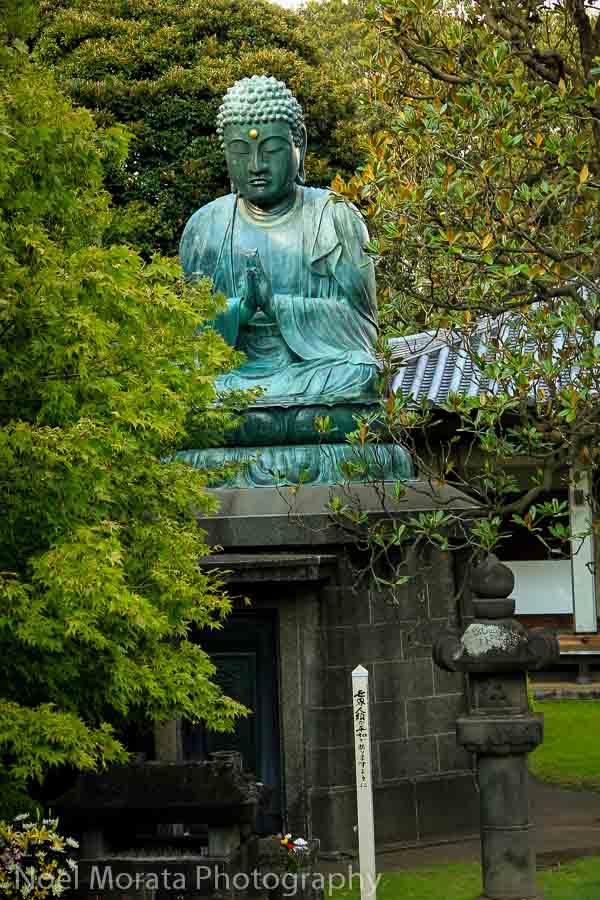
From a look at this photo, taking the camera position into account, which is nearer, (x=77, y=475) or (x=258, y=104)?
(x=77, y=475)

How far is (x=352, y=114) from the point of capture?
23.2 meters

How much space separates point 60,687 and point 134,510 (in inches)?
44.9

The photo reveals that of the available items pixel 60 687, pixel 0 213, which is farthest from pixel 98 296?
pixel 60 687

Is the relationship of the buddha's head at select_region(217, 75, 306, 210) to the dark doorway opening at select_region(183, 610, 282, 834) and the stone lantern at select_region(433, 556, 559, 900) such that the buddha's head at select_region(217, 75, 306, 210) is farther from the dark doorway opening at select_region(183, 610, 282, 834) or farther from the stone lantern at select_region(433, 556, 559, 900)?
the stone lantern at select_region(433, 556, 559, 900)

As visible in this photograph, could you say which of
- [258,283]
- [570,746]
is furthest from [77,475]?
[570,746]

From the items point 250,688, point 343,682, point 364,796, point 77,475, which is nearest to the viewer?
point 77,475

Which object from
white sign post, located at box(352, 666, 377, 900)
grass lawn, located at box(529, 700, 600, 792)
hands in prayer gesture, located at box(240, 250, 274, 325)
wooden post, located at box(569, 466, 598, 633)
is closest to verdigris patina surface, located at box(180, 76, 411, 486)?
hands in prayer gesture, located at box(240, 250, 274, 325)

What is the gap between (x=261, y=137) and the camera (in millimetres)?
12180

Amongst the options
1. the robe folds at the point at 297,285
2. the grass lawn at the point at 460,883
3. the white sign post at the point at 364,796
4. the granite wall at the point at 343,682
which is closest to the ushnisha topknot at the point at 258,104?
the robe folds at the point at 297,285

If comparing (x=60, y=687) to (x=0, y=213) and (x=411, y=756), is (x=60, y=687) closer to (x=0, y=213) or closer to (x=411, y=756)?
(x=0, y=213)

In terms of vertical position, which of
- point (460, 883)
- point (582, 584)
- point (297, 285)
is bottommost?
point (460, 883)

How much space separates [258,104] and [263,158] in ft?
1.46

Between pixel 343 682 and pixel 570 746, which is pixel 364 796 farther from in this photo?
pixel 570 746

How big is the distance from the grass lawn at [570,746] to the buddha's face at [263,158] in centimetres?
597
